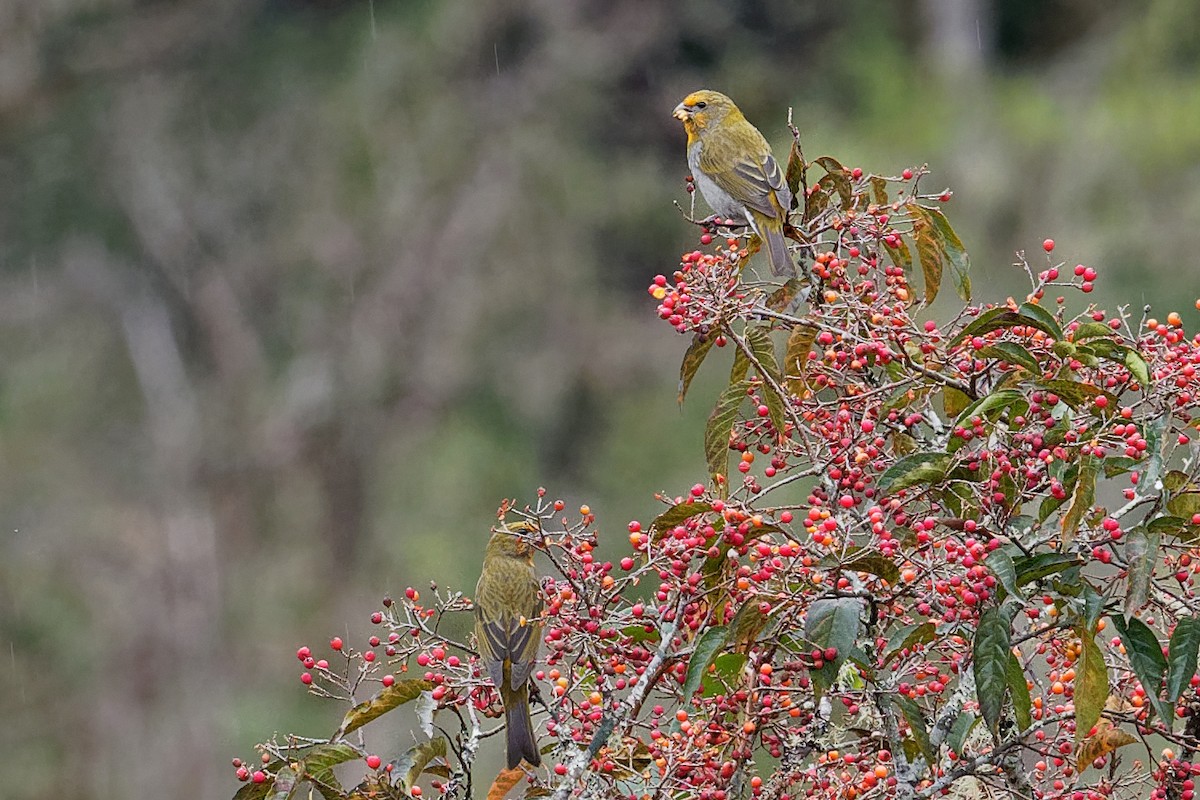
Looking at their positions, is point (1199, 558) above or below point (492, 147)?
below

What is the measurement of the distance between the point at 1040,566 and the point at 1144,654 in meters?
0.16

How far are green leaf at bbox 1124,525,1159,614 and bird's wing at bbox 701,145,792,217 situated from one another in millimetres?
1770

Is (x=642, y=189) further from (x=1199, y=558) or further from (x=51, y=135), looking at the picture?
(x=1199, y=558)

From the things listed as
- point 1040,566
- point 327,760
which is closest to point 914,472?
point 1040,566

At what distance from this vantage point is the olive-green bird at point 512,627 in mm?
2412

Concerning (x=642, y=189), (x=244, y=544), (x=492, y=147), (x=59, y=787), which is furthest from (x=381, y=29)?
(x=59, y=787)

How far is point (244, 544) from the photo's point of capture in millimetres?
13375

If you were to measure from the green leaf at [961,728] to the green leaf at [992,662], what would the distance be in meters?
0.17

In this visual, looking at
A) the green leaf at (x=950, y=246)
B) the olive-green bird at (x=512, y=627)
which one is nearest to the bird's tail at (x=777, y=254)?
the green leaf at (x=950, y=246)

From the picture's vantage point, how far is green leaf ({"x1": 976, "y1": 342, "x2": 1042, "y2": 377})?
79.5 inches

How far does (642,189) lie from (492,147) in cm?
141

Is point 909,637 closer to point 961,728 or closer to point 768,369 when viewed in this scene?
point 961,728

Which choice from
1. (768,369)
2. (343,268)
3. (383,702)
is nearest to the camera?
(383,702)

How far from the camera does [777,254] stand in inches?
113
